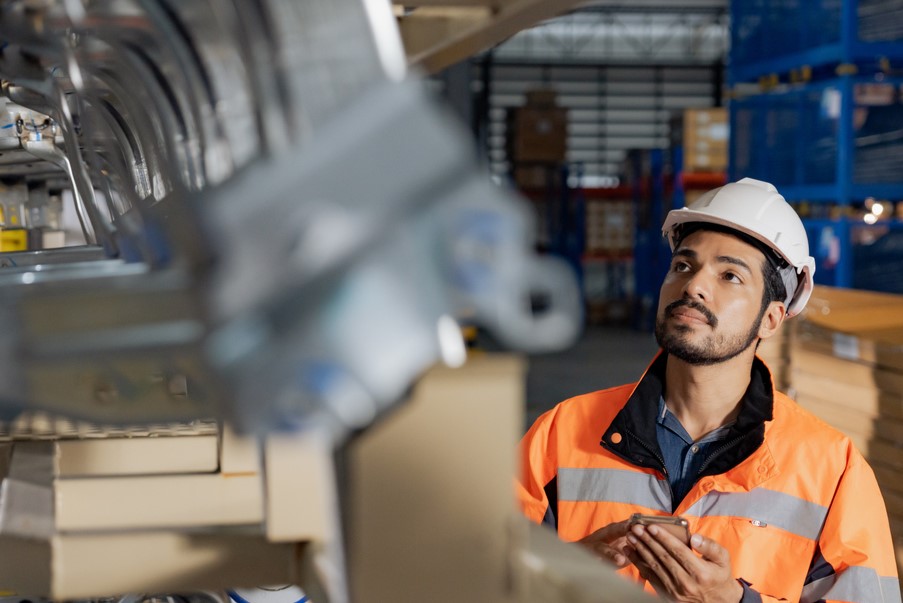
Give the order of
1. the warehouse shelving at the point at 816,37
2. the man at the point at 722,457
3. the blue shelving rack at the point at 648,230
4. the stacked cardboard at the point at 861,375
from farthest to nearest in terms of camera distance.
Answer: the blue shelving rack at the point at 648,230
the warehouse shelving at the point at 816,37
the stacked cardboard at the point at 861,375
the man at the point at 722,457

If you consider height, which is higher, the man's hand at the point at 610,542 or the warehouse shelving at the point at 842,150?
the warehouse shelving at the point at 842,150

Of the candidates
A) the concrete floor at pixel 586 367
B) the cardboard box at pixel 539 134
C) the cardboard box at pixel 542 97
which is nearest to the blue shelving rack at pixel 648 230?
the concrete floor at pixel 586 367

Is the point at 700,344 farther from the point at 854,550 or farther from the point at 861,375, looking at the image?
the point at 861,375

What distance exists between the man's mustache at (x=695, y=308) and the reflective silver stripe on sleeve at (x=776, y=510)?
37 centimetres

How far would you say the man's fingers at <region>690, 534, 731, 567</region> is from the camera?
5.81 feet

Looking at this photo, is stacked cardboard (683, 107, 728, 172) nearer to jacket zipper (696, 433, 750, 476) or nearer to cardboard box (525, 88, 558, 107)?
cardboard box (525, 88, 558, 107)

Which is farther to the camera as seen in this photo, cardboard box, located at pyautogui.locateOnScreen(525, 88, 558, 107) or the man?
cardboard box, located at pyautogui.locateOnScreen(525, 88, 558, 107)

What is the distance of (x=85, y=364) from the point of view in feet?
2.41

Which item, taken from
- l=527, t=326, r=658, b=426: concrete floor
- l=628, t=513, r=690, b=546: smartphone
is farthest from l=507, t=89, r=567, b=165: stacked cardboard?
l=628, t=513, r=690, b=546: smartphone

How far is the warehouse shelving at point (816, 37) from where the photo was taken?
5355 millimetres

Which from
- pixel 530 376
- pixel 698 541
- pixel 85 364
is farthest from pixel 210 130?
pixel 530 376

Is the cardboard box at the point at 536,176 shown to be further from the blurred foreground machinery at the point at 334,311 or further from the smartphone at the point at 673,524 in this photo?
the blurred foreground machinery at the point at 334,311

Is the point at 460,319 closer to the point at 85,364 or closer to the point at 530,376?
the point at 85,364

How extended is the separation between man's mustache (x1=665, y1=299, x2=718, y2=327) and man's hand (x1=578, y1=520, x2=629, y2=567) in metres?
0.47
